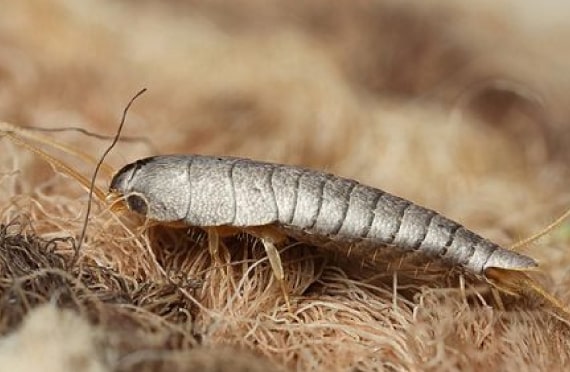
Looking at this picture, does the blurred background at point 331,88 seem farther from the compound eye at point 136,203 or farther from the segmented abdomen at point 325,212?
the segmented abdomen at point 325,212

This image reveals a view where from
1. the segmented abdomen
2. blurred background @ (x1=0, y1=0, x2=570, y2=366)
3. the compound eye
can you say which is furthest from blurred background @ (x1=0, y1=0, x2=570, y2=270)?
the segmented abdomen

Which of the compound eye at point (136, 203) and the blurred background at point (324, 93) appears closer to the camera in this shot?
the compound eye at point (136, 203)

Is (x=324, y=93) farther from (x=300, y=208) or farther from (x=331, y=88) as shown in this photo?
(x=300, y=208)

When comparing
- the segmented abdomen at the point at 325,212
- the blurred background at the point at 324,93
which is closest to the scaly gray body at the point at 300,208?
the segmented abdomen at the point at 325,212

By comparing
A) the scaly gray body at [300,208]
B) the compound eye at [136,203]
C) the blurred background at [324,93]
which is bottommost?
the compound eye at [136,203]

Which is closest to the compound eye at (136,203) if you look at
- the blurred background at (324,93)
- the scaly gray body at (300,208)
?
the scaly gray body at (300,208)

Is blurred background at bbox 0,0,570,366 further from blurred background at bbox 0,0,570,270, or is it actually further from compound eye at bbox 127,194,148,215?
compound eye at bbox 127,194,148,215

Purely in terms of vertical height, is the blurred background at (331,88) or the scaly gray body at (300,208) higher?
the blurred background at (331,88)
